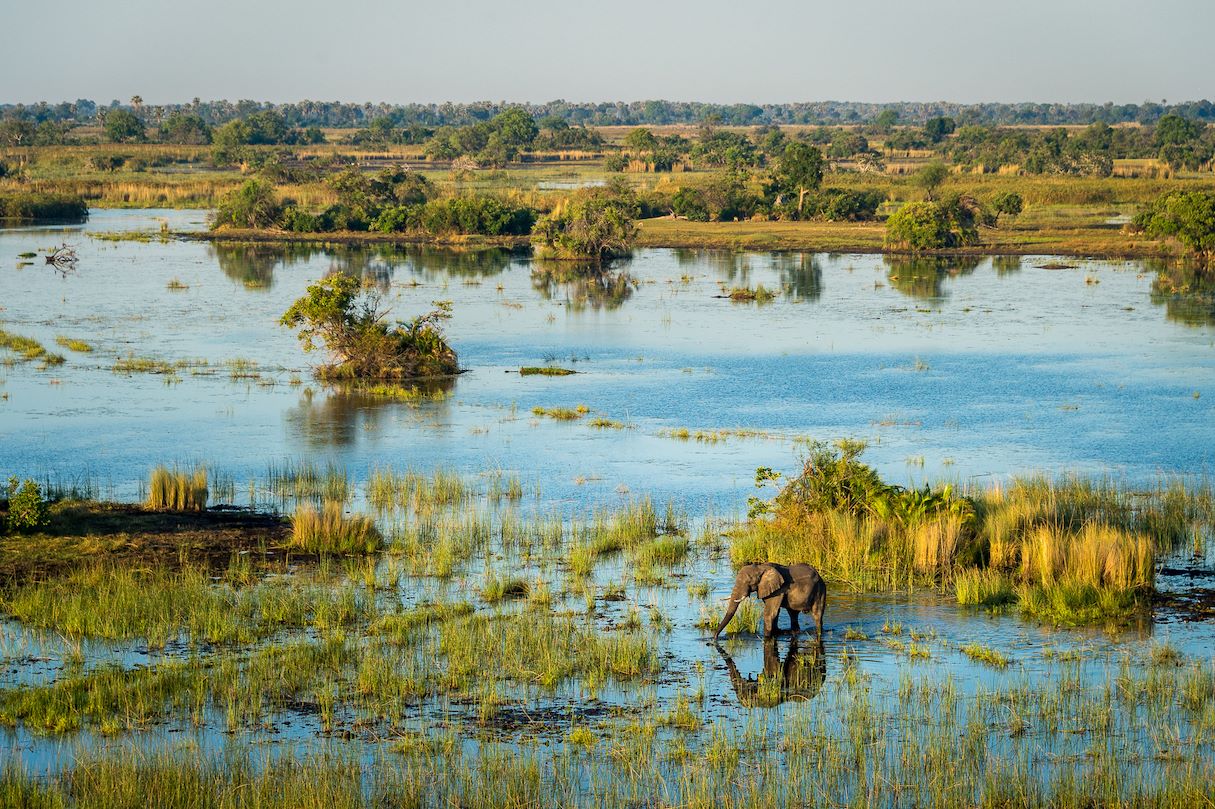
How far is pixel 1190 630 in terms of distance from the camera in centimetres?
1534

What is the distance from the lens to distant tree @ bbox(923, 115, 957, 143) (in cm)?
15638

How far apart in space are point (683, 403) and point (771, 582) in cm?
1727

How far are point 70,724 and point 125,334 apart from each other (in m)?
31.4

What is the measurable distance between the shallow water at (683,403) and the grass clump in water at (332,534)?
5.58ft

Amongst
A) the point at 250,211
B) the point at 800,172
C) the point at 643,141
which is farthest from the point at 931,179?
the point at 643,141

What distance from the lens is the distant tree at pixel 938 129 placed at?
15638 cm

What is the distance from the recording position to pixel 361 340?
34.8m

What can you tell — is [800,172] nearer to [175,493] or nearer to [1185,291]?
[1185,291]

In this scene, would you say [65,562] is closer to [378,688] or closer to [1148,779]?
[378,688]

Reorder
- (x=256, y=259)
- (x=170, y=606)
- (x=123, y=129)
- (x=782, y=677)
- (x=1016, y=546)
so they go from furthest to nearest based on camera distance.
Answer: (x=123, y=129)
(x=256, y=259)
(x=1016, y=546)
(x=170, y=606)
(x=782, y=677)

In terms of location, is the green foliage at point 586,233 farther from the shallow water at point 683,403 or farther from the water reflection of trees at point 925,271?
the water reflection of trees at point 925,271

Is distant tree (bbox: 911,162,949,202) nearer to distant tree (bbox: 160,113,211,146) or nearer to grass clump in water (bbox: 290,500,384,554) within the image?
grass clump in water (bbox: 290,500,384,554)

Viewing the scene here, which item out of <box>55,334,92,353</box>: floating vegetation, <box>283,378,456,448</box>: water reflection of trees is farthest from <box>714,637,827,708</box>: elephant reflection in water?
<box>55,334,92,353</box>: floating vegetation

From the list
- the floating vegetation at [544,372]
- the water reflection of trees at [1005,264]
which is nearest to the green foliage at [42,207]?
the water reflection of trees at [1005,264]
